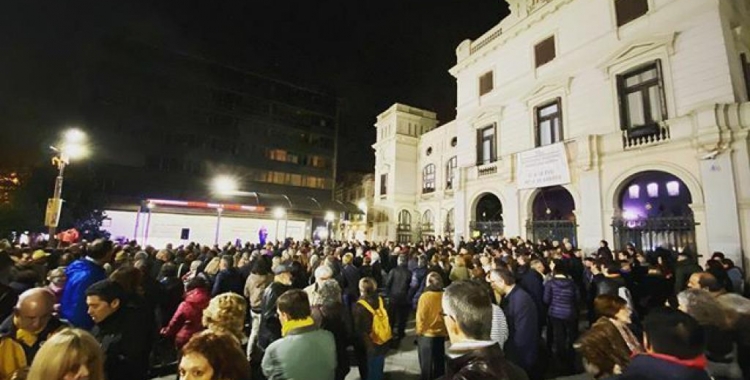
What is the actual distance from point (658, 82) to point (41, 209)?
28717mm

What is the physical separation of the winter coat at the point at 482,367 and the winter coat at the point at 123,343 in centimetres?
279

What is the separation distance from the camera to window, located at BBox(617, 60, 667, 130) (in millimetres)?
12320

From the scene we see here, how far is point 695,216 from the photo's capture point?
1083cm

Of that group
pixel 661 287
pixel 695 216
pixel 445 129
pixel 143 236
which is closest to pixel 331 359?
pixel 661 287

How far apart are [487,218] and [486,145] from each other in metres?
4.82

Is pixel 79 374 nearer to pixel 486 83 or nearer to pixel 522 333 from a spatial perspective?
pixel 522 333

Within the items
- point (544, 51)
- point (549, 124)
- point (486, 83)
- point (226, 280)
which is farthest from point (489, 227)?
point (226, 280)

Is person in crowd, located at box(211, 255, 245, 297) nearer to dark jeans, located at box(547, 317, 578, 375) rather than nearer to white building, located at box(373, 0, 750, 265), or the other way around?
dark jeans, located at box(547, 317, 578, 375)

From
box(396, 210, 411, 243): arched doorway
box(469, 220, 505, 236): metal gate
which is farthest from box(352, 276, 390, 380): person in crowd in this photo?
box(396, 210, 411, 243): arched doorway

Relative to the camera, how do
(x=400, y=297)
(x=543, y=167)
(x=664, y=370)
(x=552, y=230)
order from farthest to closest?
1. (x=552, y=230)
2. (x=543, y=167)
3. (x=400, y=297)
4. (x=664, y=370)

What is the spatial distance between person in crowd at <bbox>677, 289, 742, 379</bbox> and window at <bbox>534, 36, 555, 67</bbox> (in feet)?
52.8

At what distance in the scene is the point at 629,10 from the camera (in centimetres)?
1335

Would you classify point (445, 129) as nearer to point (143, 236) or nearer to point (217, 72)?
point (143, 236)

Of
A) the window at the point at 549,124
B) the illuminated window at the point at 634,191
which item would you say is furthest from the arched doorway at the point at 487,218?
the illuminated window at the point at 634,191
